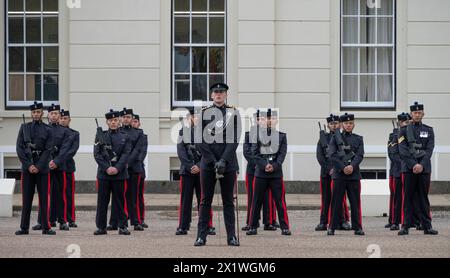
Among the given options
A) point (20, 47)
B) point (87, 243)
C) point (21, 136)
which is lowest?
point (87, 243)

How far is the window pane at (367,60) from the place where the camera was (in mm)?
26891

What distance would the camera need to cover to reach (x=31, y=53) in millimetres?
26938

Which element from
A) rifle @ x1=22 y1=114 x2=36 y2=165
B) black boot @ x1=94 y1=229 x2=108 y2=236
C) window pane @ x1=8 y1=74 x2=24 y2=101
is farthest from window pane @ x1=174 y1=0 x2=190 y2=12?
black boot @ x1=94 y1=229 x2=108 y2=236

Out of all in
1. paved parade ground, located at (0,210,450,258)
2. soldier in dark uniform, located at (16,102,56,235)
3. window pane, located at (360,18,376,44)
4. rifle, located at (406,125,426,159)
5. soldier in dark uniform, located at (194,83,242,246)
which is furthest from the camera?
window pane, located at (360,18,376,44)

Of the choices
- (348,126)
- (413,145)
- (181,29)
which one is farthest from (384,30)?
(413,145)

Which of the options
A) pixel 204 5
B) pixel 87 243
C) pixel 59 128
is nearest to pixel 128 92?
pixel 204 5

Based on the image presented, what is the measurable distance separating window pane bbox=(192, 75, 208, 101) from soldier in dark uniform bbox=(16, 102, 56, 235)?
8644 mm

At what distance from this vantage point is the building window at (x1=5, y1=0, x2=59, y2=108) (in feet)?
87.7

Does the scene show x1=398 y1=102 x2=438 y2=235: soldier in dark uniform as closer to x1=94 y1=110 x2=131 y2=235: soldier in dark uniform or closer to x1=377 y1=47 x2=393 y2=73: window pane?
x1=94 y1=110 x2=131 y2=235: soldier in dark uniform

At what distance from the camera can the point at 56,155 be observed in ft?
65.9

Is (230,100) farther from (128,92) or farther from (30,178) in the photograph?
(30,178)

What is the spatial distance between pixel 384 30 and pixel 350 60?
3.26 feet

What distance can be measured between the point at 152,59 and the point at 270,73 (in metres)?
2.57

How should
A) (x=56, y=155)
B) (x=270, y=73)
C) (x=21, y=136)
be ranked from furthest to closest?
(x=270, y=73) < (x=56, y=155) < (x=21, y=136)
